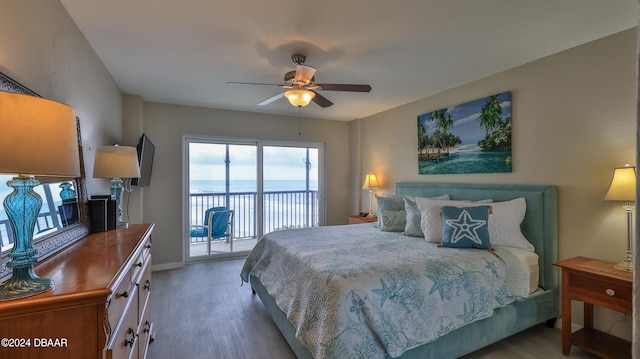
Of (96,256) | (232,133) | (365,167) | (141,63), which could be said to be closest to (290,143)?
(232,133)

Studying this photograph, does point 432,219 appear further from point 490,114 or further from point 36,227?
point 36,227

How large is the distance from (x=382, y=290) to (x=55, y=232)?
6.10 ft

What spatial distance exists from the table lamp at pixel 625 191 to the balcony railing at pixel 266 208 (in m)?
4.07

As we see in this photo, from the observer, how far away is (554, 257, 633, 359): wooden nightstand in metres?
1.93

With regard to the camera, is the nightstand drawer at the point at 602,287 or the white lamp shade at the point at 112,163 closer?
the nightstand drawer at the point at 602,287

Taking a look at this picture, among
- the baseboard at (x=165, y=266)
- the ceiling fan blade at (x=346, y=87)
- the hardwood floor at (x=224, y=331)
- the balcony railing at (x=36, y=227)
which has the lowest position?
the hardwood floor at (x=224, y=331)

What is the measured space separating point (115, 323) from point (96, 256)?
0.39m

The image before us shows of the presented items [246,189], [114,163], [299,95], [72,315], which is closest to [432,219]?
[299,95]

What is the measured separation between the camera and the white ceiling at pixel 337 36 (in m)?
1.90

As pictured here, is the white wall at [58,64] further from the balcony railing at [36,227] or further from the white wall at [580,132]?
the white wall at [580,132]

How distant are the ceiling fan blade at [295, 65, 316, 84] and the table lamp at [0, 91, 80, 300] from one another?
1581mm

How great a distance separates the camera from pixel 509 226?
2658 millimetres

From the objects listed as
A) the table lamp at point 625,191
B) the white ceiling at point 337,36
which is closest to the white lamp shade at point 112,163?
the white ceiling at point 337,36

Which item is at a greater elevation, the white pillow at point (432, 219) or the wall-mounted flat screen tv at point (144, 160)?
the wall-mounted flat screen tv at point (144, 160)
